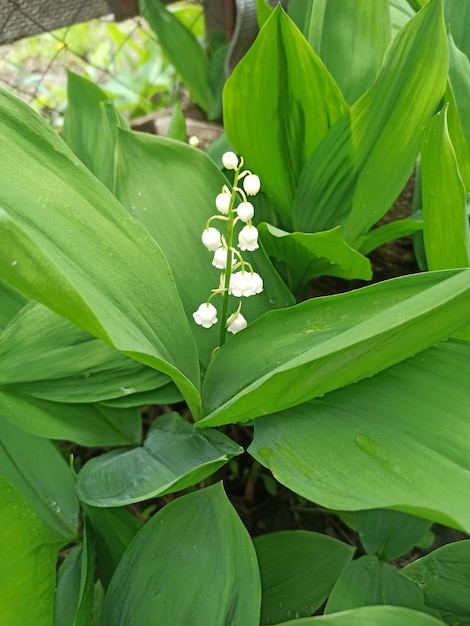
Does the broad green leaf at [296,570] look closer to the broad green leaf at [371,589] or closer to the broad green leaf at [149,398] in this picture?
the broad green leaf at [371,589]

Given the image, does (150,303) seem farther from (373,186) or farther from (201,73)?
(201,73)

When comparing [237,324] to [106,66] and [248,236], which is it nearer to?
[248,236]

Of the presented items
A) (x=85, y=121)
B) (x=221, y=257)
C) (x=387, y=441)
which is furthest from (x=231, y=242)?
(x=85, y=121)

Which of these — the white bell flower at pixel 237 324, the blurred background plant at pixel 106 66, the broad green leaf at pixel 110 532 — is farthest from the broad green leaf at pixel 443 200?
the blurred background plant at pixel 106 66

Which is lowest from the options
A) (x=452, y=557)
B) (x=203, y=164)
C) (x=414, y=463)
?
(x=452, y=557)

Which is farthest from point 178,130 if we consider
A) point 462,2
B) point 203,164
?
point 462,2

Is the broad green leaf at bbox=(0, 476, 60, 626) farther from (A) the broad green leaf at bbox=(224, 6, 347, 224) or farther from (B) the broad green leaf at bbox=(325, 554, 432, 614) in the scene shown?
(A) the broad green leaf at bbox=(224, 6, 347, 224)
